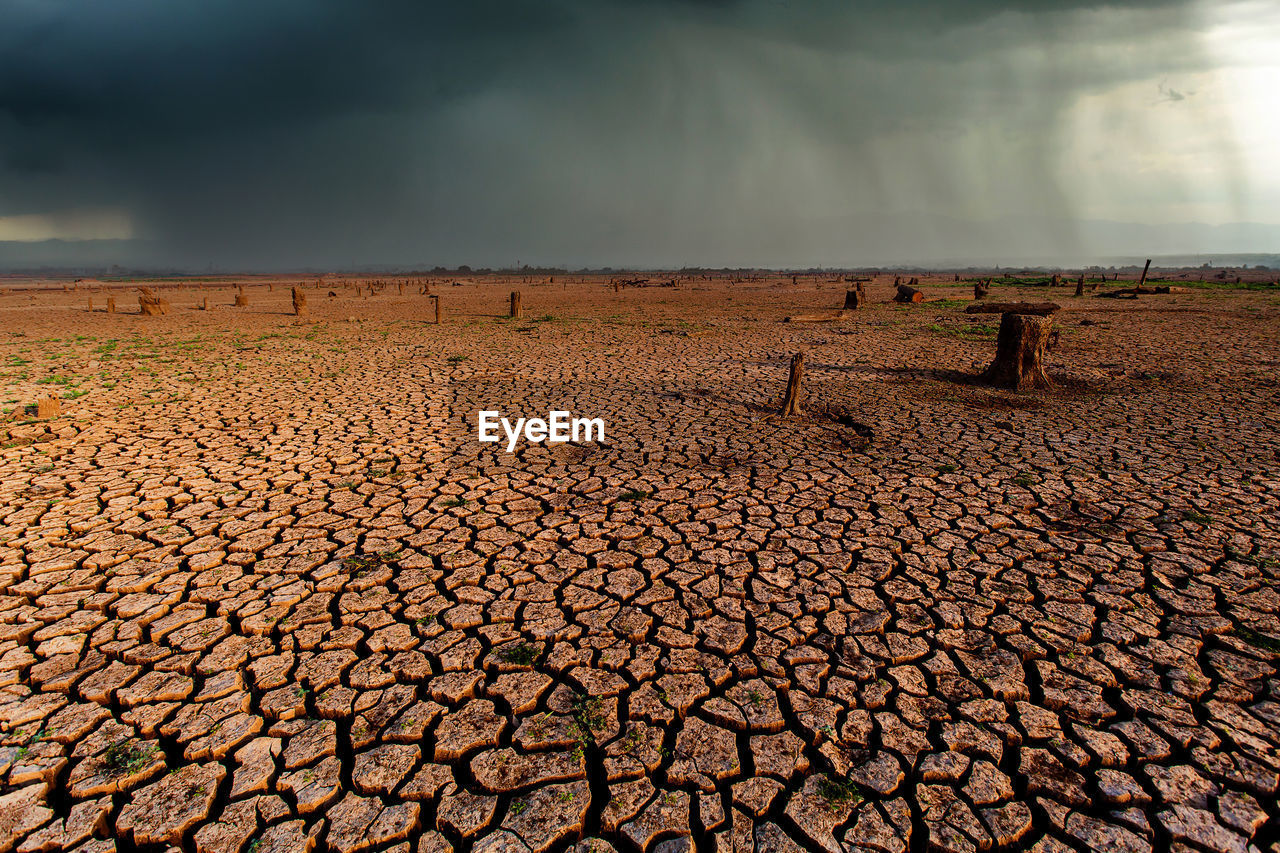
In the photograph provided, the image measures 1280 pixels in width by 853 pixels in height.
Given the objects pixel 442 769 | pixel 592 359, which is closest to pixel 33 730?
pixel 442 769

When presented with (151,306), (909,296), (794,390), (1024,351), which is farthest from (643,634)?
(151,306)

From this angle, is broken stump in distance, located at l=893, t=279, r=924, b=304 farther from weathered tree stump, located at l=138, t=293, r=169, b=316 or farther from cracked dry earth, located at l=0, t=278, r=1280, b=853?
weathered tree stump, located at l=138, t=293, r=169, b=316

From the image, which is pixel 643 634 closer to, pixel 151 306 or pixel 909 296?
pixel 909 296

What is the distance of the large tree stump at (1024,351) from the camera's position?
896cm

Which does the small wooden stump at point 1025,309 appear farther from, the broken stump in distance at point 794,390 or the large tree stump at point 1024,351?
the broken stump in distance at point 794,390

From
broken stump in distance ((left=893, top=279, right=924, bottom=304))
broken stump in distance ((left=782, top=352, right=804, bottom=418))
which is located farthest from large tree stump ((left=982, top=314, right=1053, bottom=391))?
broken stump in distance ((left=893, top=279, right=924, bottom=304))

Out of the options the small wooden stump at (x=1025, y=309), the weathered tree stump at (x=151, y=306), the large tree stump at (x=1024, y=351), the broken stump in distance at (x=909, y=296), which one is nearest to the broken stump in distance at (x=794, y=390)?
the small wooden stump at (x=1025, y=309)

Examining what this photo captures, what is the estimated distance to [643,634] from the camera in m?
3.33

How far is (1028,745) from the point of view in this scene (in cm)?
259

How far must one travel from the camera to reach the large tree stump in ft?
29.4

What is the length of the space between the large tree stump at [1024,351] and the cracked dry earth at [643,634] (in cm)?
166

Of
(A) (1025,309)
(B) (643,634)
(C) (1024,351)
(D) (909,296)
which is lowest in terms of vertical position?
(B) (643,634)

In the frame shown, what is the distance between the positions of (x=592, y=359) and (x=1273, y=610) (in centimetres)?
998

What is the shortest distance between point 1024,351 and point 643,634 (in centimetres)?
863
